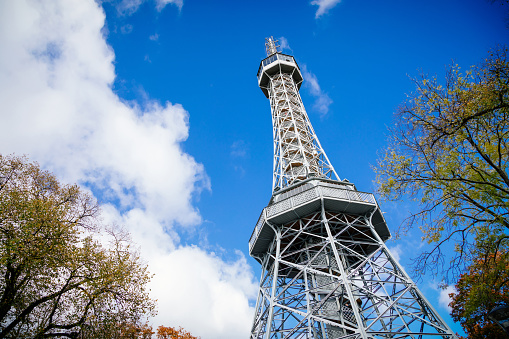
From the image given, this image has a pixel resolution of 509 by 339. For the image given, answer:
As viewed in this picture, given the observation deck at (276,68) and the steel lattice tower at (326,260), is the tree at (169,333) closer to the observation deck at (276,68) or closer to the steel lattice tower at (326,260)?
the steel lattice tower at (326,260)

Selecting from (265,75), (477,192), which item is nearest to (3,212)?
(477,192)

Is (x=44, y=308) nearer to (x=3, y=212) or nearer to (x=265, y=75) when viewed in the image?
(x=3, y=212)

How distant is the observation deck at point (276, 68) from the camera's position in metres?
35.8

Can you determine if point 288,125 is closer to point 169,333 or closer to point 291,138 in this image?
point 291,138

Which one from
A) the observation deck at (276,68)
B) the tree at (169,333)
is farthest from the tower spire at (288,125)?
the tree at (169,333)

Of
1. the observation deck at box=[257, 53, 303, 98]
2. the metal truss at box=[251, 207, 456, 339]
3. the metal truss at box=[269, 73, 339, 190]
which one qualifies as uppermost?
the observation deck at box=[257, 53, 303, 98]

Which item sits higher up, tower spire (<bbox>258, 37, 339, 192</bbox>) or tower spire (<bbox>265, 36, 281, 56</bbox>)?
tower spire (<bbox>265, 36, 281, 56</bbox>)

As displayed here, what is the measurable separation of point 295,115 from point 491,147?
2247 cm

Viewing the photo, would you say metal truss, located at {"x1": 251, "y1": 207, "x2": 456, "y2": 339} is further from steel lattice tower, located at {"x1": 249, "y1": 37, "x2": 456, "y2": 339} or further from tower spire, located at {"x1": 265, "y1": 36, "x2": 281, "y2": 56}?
tower spire, located at {"x1": 265, "y1": 36, "x2": 281, "y2": 56}

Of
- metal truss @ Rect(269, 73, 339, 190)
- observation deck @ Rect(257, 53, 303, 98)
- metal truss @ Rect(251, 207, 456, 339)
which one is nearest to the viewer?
metal truss @ Rect(251, 207, 456, 339)

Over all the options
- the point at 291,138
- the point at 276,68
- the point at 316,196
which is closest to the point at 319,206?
the point at 316,196

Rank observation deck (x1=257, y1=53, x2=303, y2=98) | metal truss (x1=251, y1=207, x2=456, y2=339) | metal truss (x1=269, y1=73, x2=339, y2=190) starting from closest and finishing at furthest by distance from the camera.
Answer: metal truss (x1=251, y1=207, x2=456, y2=339) < metal truss (x1=269, y1=73, x2=339, y2=190) < observation deck (x1=257, y1=53, x2=303, y2=98)

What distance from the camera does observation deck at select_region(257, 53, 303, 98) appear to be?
35.8m

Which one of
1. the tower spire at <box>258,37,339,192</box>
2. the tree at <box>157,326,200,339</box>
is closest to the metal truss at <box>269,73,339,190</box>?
the tower spire at <box>258,37,339,192</box>
